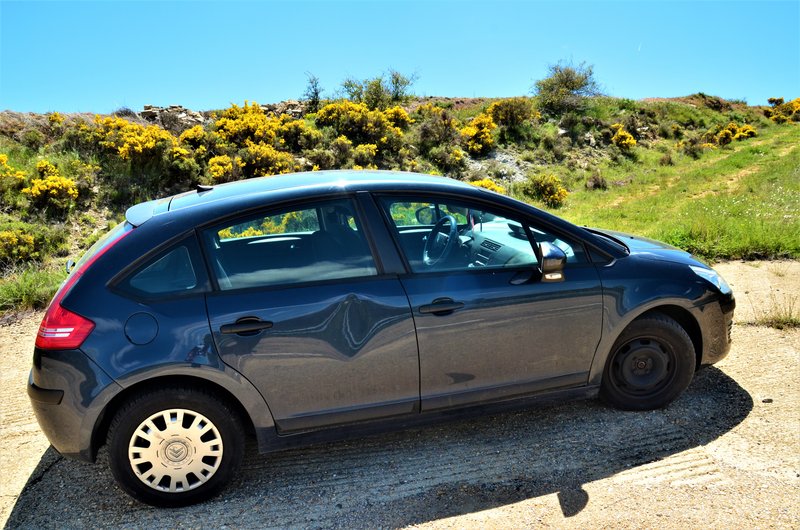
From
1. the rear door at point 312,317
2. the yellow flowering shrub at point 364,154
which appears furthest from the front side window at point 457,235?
the yellow flowering shrub at point 364,154

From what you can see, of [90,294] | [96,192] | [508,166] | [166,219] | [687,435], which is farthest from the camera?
[508,166]

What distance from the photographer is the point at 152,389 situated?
10.1 feet

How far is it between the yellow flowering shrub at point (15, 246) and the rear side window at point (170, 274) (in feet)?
22.6

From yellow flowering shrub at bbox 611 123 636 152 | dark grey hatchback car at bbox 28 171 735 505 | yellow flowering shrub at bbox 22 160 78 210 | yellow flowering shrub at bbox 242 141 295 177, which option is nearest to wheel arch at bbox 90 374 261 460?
dark grey hatchback car at bbox 28 171 735 505

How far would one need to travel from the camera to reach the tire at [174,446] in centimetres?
306

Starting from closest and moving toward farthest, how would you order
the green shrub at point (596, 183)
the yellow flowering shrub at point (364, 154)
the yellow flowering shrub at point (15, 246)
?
the yellow flowering shrub at point (15, 246) → the yellow flowering shrub at point (364, 154) → the green shrub at point (596, 183)

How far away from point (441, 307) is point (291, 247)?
2.93ft

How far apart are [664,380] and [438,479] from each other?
1672 mm

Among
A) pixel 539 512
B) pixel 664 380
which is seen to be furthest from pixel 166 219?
pixel 664 380

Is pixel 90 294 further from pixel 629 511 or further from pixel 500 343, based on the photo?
pixel 629 511

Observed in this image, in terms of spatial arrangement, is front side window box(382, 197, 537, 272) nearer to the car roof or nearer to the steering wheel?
the steering wheel

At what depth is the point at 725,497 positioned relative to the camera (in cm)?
319

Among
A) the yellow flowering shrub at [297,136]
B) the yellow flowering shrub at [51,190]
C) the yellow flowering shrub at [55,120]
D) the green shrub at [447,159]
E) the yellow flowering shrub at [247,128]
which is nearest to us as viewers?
the yellow flowering shrub at [51,190]

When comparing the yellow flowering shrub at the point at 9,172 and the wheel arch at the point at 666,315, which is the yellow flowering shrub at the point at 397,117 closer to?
the yellow flowering shrub at the point at 9,172
